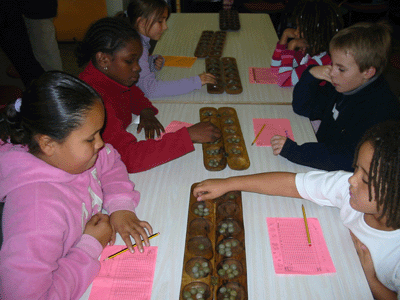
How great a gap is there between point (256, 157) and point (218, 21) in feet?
6.53

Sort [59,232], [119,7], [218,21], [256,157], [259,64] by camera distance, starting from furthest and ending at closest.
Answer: [119,7], [218,21], [259,64], [256,157], [59,232]

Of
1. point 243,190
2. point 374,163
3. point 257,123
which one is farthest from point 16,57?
point 374,163

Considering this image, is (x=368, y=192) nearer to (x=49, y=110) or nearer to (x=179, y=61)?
(x=49, y=110)

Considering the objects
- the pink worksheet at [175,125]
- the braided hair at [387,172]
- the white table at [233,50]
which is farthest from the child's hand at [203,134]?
the braided hair at [387,172]

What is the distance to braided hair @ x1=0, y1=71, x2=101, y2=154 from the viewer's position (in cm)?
74

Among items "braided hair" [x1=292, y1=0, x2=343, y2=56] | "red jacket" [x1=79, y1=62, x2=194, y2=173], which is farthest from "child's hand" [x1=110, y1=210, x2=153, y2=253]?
"braided hair" [x1=292, y1=0, x2=343, y2=56]

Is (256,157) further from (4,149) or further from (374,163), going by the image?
(4,149)

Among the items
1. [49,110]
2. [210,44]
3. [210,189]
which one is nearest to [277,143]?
[210,189]

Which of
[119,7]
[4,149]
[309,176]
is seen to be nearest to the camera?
[4,149]

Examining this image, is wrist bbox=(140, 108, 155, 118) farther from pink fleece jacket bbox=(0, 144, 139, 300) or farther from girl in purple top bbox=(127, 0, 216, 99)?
pink fleece jacket bbox=(0, 144, 139, 300)

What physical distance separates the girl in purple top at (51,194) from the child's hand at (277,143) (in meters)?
0.65

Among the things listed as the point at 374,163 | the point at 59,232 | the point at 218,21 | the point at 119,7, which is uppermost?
the point at 374,163

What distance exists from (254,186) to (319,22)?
3.96 ft

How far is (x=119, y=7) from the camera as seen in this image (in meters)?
4.29
